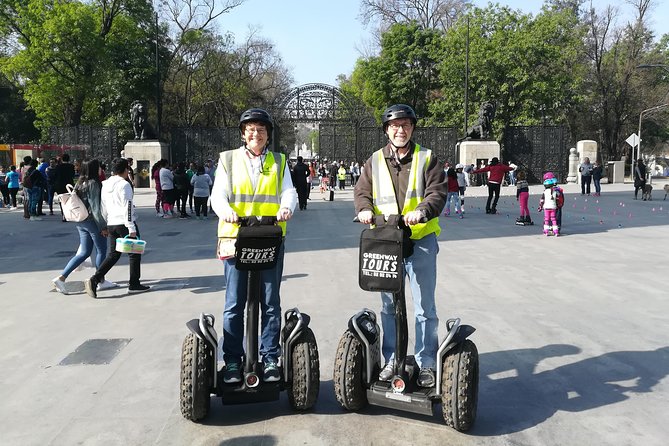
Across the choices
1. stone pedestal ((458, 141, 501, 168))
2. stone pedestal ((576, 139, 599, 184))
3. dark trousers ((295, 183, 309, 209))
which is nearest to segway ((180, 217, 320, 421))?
dark trousers ((295, 183, 309, 209))

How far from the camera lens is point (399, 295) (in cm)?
337

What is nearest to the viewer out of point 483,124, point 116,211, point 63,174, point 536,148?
point 116,211

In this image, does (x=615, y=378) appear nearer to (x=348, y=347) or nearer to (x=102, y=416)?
(x=348, y=347)

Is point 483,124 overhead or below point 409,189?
overhead

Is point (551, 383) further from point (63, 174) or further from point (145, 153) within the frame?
point (145, 153)

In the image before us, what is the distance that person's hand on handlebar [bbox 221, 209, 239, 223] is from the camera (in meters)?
3.45

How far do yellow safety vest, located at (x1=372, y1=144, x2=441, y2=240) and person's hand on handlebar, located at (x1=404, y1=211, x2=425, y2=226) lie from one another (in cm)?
20

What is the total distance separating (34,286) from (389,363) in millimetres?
5820

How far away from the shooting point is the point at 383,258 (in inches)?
129

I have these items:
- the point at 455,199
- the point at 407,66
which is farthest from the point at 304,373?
the point at 407,66

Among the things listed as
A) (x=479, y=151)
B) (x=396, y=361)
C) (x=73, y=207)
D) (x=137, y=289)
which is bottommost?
(x=137, y=289)

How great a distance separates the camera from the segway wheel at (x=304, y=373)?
3541 mm

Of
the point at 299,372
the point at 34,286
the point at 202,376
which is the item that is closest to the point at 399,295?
the point at 299,372

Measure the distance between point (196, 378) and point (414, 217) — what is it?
1.57m
